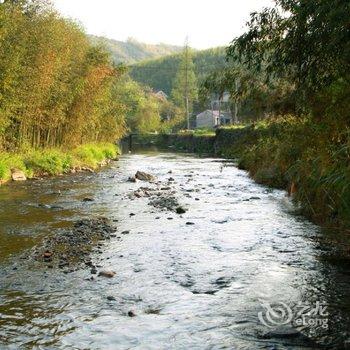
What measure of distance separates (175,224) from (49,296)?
632cm

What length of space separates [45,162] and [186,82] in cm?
7237

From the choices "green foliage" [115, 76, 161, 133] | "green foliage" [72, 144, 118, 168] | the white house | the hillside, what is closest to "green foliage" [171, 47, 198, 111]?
the white house

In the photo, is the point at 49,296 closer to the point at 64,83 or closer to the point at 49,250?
the point at 49,250

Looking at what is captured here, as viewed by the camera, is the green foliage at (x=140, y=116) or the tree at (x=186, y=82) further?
the green foliage at (x=140, y=116)

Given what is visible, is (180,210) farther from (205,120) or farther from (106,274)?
(205,120)

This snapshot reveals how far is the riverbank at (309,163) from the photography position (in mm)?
7277

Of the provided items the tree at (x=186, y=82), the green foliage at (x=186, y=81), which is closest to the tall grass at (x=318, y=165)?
the tree at (x=186, y=82)

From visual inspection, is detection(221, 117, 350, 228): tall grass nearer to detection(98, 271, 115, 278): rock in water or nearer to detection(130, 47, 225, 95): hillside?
detection(98, 271, 115, 278): rock in water

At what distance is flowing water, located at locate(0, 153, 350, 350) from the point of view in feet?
19.7

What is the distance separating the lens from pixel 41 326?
6.27 meters

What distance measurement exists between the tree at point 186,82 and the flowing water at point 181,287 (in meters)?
81.3

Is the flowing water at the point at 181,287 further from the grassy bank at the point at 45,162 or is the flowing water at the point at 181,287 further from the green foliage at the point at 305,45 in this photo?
the grassy bank at the point at 45,162

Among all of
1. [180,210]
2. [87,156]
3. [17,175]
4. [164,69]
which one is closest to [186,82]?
[87,156]

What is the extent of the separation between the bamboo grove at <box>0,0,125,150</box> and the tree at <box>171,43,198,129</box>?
57.7 m
